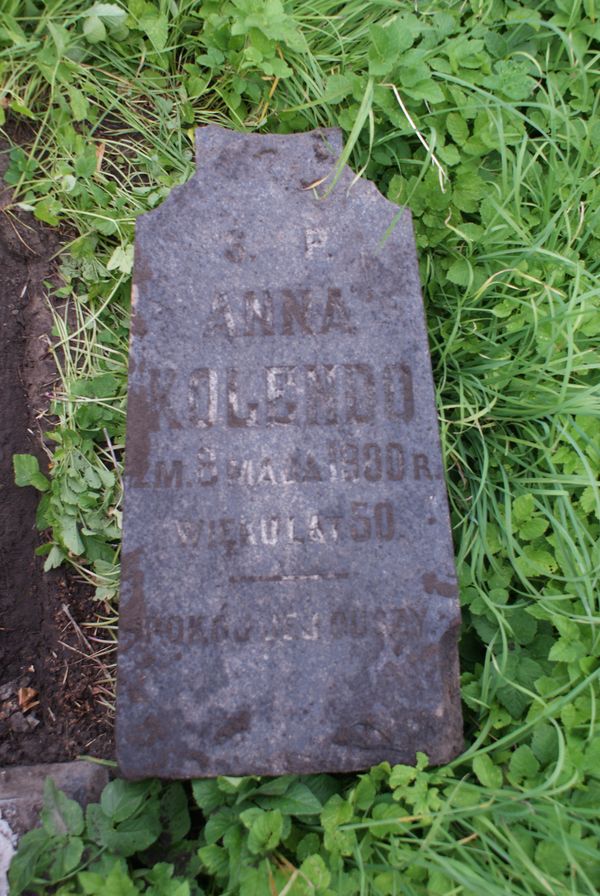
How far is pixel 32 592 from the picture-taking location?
190 centimetres

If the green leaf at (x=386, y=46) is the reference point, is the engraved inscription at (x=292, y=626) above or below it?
below

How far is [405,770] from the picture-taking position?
1.44 m

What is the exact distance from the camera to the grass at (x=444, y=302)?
1440 millimetres

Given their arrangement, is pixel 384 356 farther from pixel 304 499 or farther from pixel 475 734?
pixel 475 734

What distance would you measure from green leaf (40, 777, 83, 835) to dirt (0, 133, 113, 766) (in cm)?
25

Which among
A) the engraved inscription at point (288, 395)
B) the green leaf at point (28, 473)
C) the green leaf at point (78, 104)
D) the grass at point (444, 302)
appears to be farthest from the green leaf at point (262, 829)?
the green leaf at point (78, 104)

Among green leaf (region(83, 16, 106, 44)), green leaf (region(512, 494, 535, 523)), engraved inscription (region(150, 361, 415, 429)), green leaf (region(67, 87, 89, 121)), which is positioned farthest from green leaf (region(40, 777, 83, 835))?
green leaf (region(83, 16, 106, 44))

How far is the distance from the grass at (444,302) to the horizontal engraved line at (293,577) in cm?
40

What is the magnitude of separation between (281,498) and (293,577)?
0.18 m

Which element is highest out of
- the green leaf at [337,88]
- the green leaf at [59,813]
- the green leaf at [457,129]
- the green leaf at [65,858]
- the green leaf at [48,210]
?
the green leaf at [337,88]

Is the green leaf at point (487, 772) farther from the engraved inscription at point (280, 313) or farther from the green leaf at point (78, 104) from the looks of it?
the green leaf at point (78, 104)

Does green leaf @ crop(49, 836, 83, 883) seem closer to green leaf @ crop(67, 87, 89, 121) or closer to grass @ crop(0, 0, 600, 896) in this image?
grass @ crop(0, 0, 600, 896)

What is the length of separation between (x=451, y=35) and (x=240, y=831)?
88.7 inches

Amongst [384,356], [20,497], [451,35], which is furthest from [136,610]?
[451,35]
